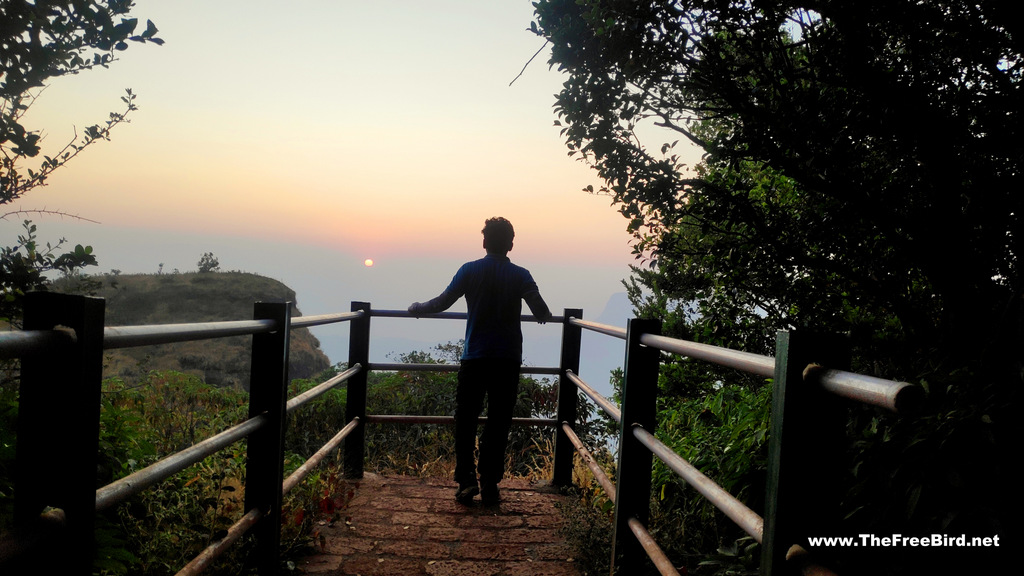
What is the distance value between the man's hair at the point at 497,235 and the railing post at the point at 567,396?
0.73 metres

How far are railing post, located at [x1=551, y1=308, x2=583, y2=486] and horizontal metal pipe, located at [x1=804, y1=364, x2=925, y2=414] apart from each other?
12.4 ft

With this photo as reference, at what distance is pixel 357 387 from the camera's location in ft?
17.4

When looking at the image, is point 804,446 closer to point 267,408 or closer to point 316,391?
point 267,408

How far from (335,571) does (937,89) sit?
4142mm

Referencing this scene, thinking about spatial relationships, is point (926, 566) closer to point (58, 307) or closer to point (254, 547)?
point (58, 307)

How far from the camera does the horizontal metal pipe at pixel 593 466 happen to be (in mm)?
3412

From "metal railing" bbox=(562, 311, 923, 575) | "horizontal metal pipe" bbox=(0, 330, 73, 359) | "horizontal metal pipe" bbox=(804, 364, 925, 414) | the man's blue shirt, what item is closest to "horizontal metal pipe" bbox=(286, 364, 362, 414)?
the man's blue shirt

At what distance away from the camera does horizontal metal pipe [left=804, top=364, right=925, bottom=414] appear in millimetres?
1160

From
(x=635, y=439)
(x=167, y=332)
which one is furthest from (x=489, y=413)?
(x=167, y=332)

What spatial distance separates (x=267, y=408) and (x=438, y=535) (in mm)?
1721

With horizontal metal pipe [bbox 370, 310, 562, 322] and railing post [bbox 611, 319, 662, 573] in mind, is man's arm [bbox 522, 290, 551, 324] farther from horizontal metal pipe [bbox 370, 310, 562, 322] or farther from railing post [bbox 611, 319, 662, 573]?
railing post [bbox 611, 319, 662, 573]

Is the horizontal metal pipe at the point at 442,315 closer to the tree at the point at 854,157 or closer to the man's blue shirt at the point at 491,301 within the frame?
the man's blue shirt at the point at 491,301

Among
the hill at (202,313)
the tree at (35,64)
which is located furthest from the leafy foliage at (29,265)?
the hill at (202,313)

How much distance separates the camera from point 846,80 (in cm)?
366
